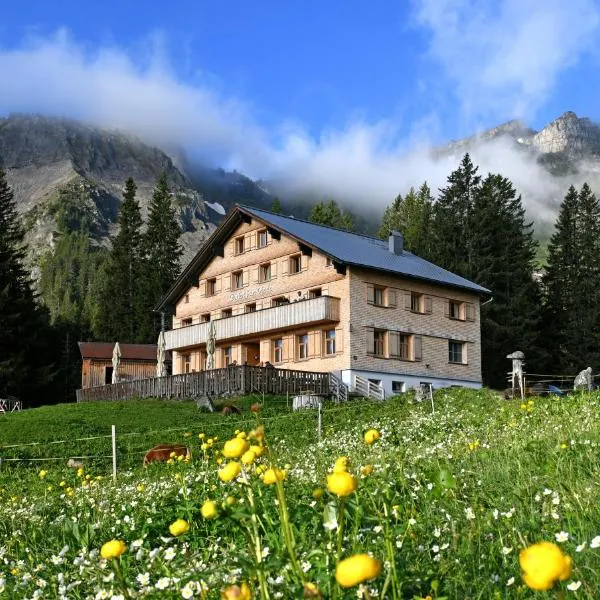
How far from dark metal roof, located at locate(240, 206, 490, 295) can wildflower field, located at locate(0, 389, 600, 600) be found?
31329 millimetres

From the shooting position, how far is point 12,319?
5778 centimetres

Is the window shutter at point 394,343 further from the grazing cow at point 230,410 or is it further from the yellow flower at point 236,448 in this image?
the yellow flower at point 236,448

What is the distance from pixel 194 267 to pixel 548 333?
3031cm

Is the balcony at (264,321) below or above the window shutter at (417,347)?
above

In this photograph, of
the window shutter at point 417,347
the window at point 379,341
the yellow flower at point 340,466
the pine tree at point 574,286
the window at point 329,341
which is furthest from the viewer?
the pine tree at point 574,286

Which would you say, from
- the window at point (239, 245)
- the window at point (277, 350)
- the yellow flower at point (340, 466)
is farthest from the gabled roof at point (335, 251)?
the yellow flower at point (340, 466)

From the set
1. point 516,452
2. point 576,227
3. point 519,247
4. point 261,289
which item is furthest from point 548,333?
point 516,452

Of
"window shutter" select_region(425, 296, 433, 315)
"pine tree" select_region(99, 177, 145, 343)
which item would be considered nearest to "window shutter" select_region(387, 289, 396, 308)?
"window shutter" select_region(425, 296, 433, 315)

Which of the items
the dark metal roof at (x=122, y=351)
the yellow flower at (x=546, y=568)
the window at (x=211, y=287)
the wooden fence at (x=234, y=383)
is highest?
the window at (x=211, y=287)

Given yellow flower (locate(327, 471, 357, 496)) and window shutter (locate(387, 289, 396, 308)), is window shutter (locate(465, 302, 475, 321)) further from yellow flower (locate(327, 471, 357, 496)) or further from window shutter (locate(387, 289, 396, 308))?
yellow flower (locate(327, 471, 357, 496))

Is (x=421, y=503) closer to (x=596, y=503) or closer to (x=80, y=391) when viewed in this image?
(x=596, y=503)

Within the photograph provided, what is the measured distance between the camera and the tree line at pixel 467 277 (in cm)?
6006

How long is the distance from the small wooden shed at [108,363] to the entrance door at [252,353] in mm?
14490

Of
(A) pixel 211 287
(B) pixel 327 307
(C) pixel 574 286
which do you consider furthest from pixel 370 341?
(C) pixel 574 286
